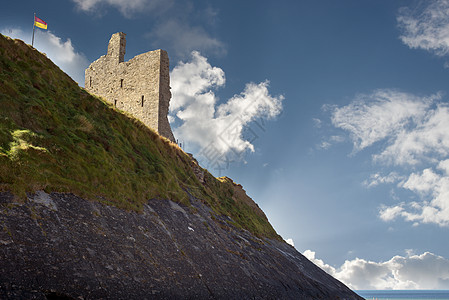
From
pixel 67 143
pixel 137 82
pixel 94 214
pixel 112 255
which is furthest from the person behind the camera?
pixel 137 82

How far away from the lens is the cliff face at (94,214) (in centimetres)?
786

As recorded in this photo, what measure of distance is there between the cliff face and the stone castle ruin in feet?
41.3

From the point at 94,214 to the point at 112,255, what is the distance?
1.63 m

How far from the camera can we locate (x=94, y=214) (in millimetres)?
10414

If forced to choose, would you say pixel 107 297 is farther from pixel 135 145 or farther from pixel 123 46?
pixel 123 46

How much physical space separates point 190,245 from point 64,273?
246 inches

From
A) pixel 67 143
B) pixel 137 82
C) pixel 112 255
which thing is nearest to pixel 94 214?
pixel 112 255

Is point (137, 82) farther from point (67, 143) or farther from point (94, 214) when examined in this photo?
point (94, 214)

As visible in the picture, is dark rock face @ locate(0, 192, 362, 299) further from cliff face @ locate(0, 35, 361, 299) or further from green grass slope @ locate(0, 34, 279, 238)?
green grass slope @ locate(0, 34, 279, 238)

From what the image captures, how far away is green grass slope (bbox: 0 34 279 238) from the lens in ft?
33.6

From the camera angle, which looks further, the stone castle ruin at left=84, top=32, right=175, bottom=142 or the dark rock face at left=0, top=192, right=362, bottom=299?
the stone castle ruin at left=84, top=32, right=175, bottom=142

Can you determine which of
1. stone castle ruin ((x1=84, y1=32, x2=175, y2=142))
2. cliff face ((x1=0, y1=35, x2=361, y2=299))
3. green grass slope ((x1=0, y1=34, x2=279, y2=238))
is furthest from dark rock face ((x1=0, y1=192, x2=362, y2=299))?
stone castle ruin ((x1=84, y1=32, x2=175, y2=142))

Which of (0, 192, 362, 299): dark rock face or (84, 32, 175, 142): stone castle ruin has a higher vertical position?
(84, 32, 175, 142): stone castle ruin

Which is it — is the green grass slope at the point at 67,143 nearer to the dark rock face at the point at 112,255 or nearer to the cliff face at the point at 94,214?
the cliff face at the point at 94,214
